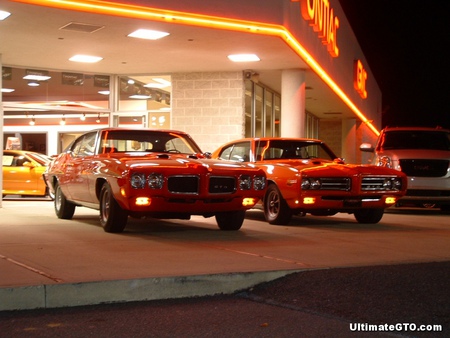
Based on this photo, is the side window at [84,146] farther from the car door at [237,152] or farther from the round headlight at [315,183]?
the round headlight at [315,183]

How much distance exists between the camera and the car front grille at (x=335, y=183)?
436 inches

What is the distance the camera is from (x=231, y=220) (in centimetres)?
1065

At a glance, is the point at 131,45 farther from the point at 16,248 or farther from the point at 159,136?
the point at 16,248

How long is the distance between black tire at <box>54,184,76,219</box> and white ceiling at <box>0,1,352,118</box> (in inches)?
121

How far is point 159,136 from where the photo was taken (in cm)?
1127

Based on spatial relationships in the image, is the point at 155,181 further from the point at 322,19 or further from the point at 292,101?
the point at 322,19

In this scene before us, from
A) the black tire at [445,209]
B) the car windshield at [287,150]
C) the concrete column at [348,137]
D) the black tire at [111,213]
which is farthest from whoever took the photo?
the concrete column at [348,137]

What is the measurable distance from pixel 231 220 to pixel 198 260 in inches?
130

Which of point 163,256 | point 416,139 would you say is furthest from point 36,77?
point 163,256

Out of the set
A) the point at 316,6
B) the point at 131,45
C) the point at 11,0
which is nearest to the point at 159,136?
the point at 11,0

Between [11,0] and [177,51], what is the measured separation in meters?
5.44

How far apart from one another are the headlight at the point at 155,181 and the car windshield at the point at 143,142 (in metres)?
1.73

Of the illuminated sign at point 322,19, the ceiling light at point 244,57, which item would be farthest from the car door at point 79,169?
the illuminated sign at point 322,19

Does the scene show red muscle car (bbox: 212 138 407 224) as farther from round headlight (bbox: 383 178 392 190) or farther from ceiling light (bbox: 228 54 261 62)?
ceiling light (bbox: 228 54 261 62)
